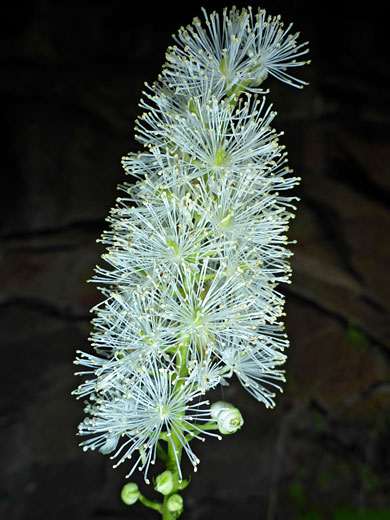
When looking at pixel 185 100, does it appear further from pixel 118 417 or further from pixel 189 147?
pixel 118 417

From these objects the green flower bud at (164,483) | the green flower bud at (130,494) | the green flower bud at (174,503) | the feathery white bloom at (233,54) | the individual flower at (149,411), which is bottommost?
the green flower bud at (130,494)

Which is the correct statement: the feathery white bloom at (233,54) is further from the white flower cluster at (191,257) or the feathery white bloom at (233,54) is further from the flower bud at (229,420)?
the flower bud at (229,420)

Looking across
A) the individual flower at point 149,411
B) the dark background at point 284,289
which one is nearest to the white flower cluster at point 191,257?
the individual flower at point 149,411

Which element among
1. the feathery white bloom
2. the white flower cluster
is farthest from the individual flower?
the feathery white bloom

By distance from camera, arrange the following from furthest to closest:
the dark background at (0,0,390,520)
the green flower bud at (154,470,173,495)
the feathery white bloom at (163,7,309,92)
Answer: the dark background at (0,0,390,520) → the feathery white bloom at (163,7,309,92) → the green flower bud at (154,470,173,495)

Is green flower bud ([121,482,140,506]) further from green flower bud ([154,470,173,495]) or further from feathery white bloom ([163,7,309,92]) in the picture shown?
feathery white bloom ([163,7,309,92])
